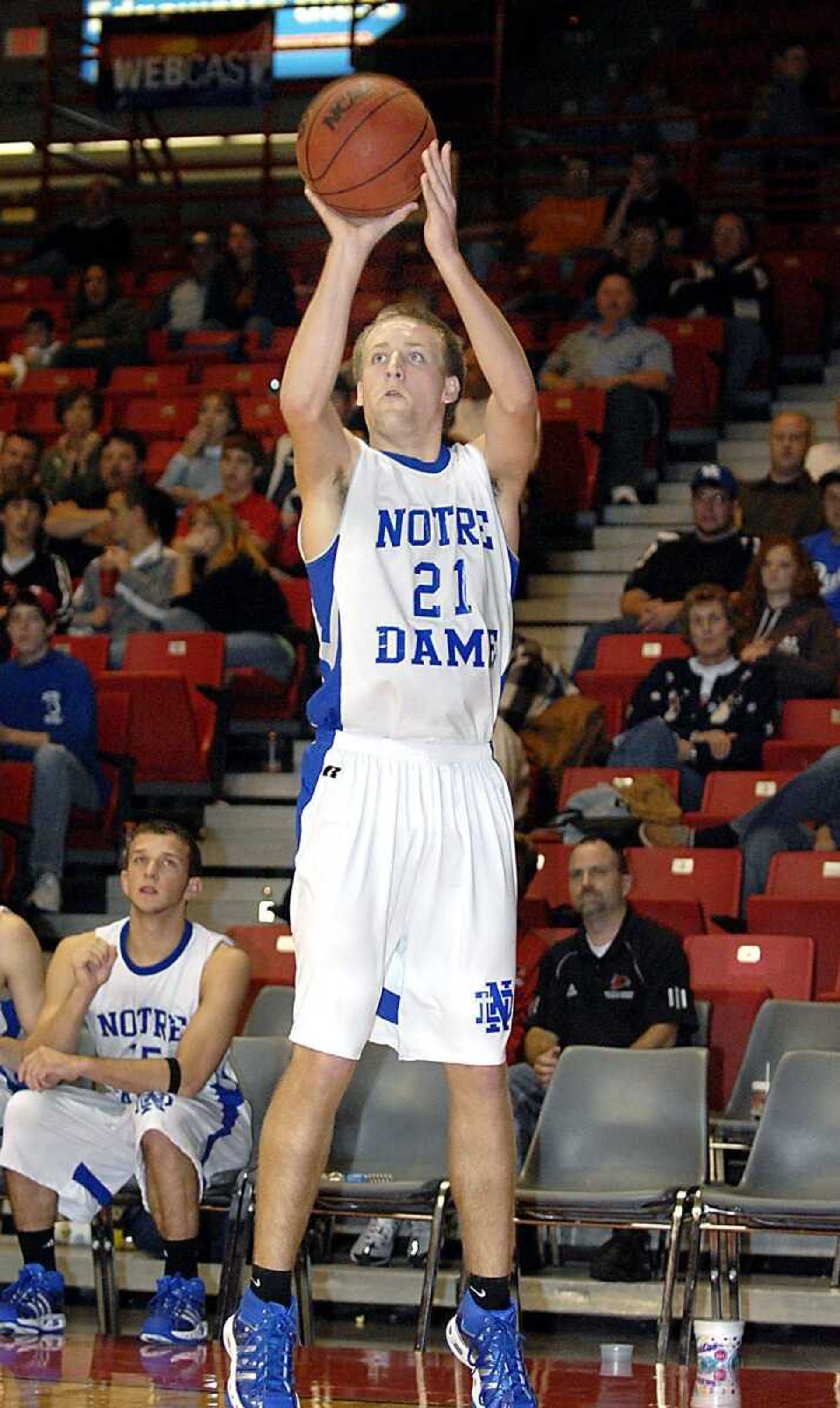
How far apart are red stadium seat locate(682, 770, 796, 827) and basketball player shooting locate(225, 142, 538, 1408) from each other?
3973 millimetres

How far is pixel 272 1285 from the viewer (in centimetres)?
404

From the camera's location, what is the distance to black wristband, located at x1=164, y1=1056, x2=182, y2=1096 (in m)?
6.27

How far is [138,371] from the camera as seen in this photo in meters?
13.2

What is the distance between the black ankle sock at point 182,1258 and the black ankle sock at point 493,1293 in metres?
1.99

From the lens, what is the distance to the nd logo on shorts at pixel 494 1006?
13.6 ft

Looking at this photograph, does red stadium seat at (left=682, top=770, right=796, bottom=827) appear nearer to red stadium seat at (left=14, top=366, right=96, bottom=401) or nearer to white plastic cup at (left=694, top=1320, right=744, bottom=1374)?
white plastic cup at (left=694, top=1320, right=744, bottom=1374)

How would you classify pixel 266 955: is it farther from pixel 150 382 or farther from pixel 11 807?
pixel 150 382

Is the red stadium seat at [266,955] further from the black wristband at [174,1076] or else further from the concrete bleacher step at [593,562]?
the concrete bleacher step at [593,562]

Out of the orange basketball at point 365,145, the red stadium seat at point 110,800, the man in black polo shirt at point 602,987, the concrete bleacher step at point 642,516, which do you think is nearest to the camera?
the orange basketball at point 365,145

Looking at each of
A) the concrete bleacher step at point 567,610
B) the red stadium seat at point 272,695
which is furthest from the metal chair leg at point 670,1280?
the concrete bleacher step at point 567,610

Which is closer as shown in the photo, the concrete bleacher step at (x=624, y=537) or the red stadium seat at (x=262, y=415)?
the concrete bleacher step at (x=624, y=537)

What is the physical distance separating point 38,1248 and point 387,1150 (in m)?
1.13

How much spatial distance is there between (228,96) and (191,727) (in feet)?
24.0

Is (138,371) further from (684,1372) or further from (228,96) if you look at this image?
(684,1372)
